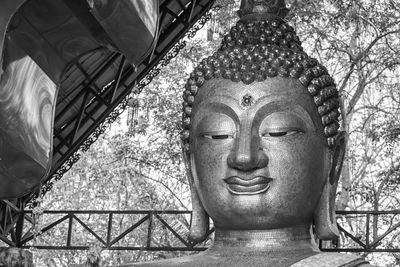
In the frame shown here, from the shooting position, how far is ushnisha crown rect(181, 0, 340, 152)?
2762 millimetres

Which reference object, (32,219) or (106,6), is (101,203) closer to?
(32,219)

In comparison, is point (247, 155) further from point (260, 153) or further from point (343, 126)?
point (343, 126)

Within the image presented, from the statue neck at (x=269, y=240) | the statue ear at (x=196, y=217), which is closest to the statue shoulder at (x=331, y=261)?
the statue neck at (x=269, y=240)

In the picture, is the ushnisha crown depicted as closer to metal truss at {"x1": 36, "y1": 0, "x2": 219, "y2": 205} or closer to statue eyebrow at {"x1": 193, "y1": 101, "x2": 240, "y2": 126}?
statue eyebrow at {"x1": 193, "y1": 101, "x2": 240, "y2": 126}

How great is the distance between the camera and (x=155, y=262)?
9.25ft

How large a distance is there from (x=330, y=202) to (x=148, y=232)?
19.0 ft

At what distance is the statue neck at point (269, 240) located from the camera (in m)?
2.71

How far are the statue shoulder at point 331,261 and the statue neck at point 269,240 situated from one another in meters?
0.16

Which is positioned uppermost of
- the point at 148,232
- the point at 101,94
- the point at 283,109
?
the point at 101,94

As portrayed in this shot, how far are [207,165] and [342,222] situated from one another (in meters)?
7.83

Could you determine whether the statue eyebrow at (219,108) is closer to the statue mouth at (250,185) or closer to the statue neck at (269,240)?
Result: the statue mouth at (250,185)

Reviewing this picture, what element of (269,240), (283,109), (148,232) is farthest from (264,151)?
(148,232)

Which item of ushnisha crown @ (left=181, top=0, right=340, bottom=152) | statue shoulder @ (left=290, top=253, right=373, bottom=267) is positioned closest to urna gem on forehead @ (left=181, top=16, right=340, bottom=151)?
ushnisha crown @ (left=181, top=0, right=340, bottom=152)

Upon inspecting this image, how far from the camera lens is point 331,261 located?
2510 millimetres
